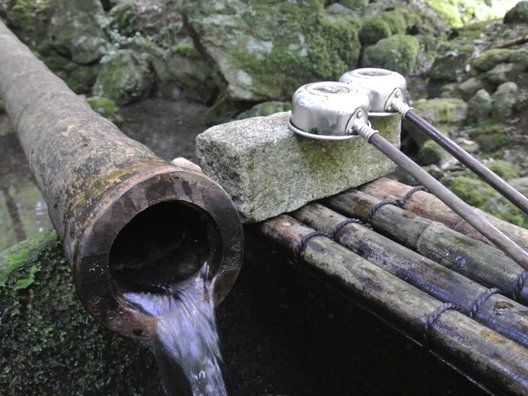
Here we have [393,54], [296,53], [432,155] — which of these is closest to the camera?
[432,155]

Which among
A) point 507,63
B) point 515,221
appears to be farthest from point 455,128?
point 515,221

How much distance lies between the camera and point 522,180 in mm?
4125

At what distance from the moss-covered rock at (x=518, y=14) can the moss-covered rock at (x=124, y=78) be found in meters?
6.33

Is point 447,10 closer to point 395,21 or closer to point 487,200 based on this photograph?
point 395,21

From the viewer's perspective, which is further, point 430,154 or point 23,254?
point 430,154

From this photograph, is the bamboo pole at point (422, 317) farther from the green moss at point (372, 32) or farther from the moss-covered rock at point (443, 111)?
the green moss at point (372, 32)

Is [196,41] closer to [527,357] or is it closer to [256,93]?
[256,93]

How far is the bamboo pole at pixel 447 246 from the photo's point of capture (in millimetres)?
1932

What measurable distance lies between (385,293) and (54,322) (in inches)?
63.9

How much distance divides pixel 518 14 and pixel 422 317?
7988 millimetres

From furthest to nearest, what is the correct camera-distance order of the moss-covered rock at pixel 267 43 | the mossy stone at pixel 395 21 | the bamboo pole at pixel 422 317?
1. the mossy stone at pixel 395 21
2. the moss-covered rock at pixel 267 43
3. the bamboo pole at pixel 422 317

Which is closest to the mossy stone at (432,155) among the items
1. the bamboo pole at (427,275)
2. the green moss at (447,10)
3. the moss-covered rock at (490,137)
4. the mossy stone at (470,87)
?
the moss-covered rock at (490,137)

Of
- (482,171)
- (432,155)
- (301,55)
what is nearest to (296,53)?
(301,55)

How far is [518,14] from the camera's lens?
7871mm
